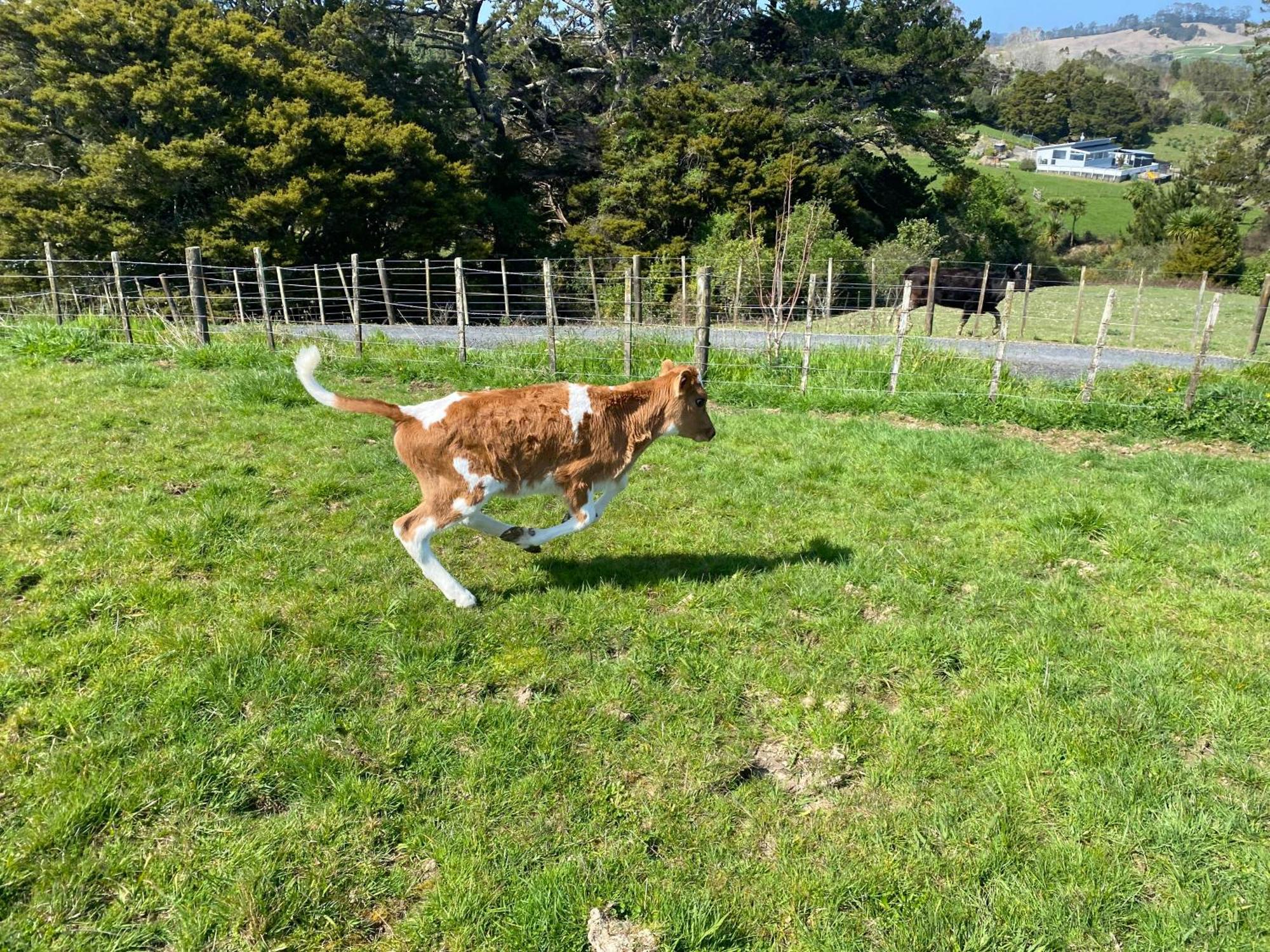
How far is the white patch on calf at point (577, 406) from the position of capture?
4.82m

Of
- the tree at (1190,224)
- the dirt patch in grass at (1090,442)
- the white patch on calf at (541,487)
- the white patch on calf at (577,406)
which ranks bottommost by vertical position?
the dirt patch in grass at (1090,442)

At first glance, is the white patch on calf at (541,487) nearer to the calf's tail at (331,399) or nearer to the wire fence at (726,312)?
the calf's tail at (331,399)

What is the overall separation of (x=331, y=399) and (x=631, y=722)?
8.53 ft

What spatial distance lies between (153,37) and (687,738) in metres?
31.3

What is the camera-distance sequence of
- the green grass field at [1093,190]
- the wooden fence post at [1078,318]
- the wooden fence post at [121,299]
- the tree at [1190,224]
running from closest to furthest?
the wooden fence post at [121,299], the wooden fence post at [1078,318], the tree at [1190,224], the green grass field at [1093,190]

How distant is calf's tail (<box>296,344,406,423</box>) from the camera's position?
14.0 feet

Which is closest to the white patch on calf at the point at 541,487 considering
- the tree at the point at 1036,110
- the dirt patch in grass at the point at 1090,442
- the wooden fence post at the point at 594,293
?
the dirt patch in grass at the point at 1090,442

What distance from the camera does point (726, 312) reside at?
22.2m

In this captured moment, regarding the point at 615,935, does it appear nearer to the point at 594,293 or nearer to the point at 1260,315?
the point at 594,293

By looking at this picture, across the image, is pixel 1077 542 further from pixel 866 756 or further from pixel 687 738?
pixel 687 738

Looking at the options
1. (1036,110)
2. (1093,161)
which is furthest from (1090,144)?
(1036,110)

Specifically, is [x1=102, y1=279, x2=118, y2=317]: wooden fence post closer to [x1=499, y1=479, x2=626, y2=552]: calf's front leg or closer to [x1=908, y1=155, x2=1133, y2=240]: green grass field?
[x1=499, y1=479, x2=626, y2=552]: calf's front leg

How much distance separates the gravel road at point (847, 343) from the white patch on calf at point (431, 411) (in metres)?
8.39

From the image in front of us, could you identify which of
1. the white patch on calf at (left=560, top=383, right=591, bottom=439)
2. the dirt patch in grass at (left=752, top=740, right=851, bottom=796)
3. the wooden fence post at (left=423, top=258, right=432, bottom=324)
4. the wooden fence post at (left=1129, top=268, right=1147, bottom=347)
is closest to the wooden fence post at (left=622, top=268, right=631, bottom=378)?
the wooden fence post at (left=423, top=258, right=432, bottom=324)
